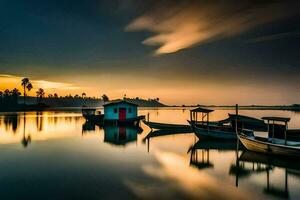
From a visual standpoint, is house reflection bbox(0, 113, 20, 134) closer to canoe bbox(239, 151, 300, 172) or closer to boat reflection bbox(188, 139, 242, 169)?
boat reflection bbox(188, 139, 242, 169)

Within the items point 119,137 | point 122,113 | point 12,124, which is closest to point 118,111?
point 122,113

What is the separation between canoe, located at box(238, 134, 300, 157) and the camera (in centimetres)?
1921

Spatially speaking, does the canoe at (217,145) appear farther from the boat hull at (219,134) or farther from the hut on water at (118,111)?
the hut on water at (118,111)

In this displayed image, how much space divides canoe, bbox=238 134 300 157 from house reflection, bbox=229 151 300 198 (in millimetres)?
498

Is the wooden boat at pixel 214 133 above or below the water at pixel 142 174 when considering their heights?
above

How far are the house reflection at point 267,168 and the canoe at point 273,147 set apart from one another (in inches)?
19.6

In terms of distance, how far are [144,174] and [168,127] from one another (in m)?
24.8

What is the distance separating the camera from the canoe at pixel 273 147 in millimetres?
19206

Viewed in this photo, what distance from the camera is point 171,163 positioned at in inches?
745

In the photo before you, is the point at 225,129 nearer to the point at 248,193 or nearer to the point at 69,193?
the point at 248,193

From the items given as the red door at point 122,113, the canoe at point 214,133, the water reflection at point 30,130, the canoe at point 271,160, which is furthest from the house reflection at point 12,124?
the canoe at point 271,160

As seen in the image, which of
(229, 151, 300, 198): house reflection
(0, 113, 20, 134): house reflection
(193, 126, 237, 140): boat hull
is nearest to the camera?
(229, 151, 300, 198): house reflection

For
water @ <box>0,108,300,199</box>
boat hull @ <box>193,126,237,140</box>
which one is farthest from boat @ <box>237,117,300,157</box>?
boat hull @ <box>193,126,237,140</box>

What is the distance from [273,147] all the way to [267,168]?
335 cm
